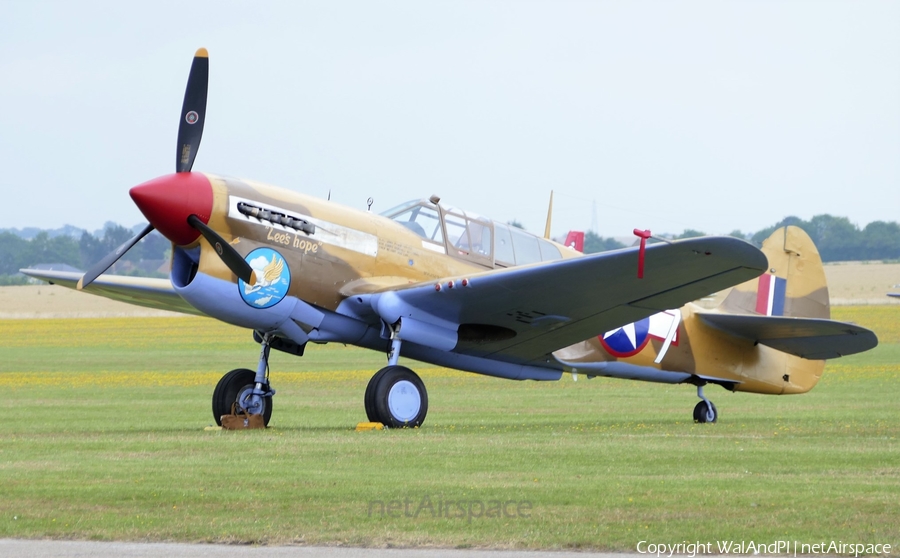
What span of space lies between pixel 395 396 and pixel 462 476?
4044mm

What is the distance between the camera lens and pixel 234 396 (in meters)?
14.4

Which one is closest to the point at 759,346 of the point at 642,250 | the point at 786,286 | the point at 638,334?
the point at 786,286

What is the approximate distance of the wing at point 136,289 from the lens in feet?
52.8

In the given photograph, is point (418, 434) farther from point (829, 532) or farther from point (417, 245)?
point (829, 532)

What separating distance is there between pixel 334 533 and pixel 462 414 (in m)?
11.3

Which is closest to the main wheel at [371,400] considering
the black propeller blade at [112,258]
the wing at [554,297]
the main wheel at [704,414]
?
the wing at [554,297]

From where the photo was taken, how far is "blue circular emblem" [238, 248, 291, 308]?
42.8 feet

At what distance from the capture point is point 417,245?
47.5 ft

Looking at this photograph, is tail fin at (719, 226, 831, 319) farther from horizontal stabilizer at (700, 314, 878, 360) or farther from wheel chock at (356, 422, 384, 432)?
wheel chock at (356, 422, 384, 432)

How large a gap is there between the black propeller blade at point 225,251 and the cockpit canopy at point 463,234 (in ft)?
8.38

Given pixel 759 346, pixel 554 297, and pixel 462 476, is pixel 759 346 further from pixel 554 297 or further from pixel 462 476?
pixel 462 476

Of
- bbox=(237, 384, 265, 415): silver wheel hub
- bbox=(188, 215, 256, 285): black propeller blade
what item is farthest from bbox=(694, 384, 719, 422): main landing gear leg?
bbox=(188, 215, 256, 285): black propeller blade

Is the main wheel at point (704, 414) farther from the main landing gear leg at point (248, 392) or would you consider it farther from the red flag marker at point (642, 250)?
the main landing gear leg at point (248, 392)

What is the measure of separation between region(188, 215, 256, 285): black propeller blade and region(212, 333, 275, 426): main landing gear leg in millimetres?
1534
